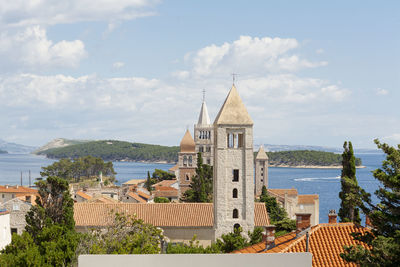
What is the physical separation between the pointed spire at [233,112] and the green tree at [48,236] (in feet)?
36.6

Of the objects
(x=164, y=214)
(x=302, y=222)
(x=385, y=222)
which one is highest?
(x=385, y=222)

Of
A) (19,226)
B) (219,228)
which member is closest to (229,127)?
(219,228)

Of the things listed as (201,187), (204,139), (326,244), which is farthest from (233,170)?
(204,139)

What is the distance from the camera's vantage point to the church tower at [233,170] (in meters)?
32.3

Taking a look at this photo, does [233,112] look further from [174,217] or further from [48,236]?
[48,236]

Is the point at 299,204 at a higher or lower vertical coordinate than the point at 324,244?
lower

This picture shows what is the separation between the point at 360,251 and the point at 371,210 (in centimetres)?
133

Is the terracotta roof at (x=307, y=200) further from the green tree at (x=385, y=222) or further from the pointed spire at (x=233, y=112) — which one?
the green tree at (x=385, y=222)

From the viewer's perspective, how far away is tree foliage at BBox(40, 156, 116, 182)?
113812mm

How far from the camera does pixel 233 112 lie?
32594mm

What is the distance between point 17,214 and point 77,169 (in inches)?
3519

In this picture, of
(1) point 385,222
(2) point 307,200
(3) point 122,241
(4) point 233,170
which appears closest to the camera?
(1) point 385,222

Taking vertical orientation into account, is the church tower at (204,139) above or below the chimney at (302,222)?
above

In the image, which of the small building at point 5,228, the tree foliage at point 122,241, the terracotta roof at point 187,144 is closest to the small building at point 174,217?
the small building at point 5,228
